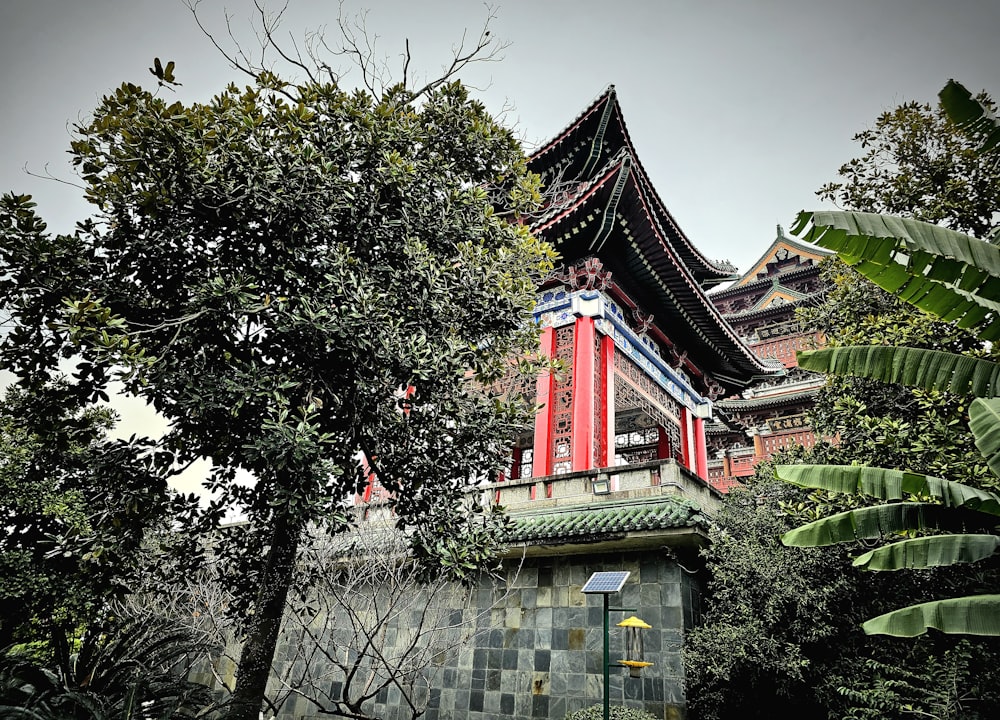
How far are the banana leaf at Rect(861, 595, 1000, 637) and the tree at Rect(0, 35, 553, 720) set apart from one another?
3.27 meters

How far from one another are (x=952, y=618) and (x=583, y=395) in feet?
22.9

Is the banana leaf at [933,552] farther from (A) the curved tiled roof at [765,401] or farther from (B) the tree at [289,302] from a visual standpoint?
(A) the curved tiled roof at [765,401]

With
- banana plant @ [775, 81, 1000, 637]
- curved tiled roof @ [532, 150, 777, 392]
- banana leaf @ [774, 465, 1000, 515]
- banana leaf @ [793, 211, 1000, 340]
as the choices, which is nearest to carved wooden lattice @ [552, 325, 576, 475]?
curved tiled roof @ [532, 150, 777, 392]

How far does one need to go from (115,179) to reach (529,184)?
11.6ft

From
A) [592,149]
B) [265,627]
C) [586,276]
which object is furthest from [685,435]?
[265,627]

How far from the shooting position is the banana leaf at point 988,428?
13.1ft

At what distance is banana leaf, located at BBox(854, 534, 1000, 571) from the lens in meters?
4.45

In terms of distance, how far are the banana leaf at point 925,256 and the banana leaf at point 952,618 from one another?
1994mm

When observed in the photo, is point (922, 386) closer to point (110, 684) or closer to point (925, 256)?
point (925, 256)

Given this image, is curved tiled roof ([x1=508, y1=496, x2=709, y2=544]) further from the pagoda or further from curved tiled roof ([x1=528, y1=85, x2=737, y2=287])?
curved tiled roof ([x1=528, y1=85, x2=737, y2=287])

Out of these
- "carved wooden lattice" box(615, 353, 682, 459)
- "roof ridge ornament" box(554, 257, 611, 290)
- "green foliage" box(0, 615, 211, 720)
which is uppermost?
"roof ridge ornament" box(554, 257, 611, 290)

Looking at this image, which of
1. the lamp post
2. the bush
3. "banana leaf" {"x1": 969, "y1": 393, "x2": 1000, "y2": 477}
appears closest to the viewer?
"banana leaf" {"x1": 969, "y1": 393, "x2": 1000, "y2": 477}

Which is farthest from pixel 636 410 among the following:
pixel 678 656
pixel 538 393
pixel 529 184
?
pixel 529 184

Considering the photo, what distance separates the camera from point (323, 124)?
530 cm
